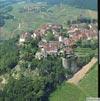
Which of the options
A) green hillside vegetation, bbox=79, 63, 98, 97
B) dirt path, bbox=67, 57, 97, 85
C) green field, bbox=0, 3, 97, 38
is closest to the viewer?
green hillside vegetation, bbox=79, 63, 98, 97

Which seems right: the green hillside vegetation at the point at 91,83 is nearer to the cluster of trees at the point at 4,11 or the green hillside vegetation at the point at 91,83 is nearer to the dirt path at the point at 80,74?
the dirt path at the point at 80,74

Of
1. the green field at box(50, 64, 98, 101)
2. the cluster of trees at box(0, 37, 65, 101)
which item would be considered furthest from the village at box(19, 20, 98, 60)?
the green field at box(50, 64, 98, 101)

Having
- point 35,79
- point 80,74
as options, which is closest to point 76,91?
point 80,74

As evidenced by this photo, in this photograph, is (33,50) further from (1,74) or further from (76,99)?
(76,99)

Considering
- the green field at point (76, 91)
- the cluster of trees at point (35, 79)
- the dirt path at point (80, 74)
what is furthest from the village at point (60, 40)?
the green field at point (76, 91)

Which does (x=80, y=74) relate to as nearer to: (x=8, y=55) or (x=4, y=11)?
(x=8, y=55)

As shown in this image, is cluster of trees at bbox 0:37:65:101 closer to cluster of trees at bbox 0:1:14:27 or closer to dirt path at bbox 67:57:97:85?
dirt path at bbox 67:57:97:85
